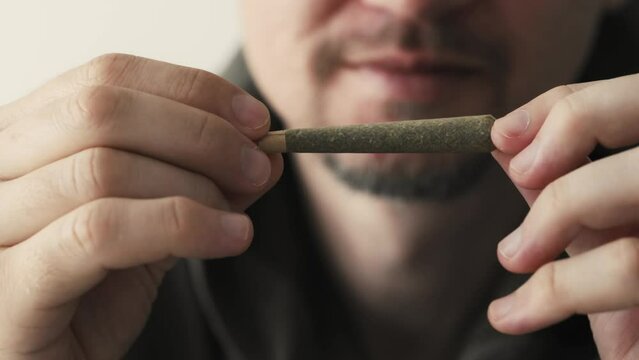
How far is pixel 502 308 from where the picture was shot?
0.45 meters

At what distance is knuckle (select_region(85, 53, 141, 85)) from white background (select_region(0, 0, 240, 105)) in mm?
359

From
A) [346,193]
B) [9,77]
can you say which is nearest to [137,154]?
[346,193]

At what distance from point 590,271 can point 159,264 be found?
0.36 m

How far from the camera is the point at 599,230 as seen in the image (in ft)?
1.54

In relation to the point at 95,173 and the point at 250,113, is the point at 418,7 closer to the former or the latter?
the point at 250,113

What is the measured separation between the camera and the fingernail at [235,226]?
45 cm

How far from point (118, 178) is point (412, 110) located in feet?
0.96

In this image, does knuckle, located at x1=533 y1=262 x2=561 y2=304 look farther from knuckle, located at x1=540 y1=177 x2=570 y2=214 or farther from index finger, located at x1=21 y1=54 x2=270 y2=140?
index finger, located at x1=21 y1=54 x2=270 y2=140

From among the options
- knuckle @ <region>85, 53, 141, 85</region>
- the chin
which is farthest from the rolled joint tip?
the chin

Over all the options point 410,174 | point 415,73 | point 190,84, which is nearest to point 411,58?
point 415,73

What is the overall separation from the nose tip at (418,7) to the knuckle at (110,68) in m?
0.23

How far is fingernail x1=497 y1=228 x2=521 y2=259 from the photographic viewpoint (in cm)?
44

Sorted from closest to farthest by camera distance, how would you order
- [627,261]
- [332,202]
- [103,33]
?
[627,261], [332,202], [103,33]

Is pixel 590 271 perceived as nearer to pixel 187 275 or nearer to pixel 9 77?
pixel 187 275
